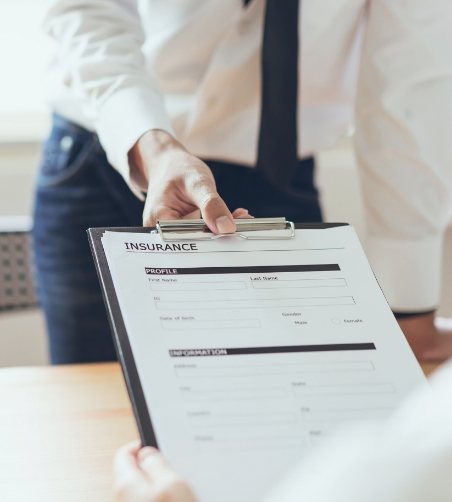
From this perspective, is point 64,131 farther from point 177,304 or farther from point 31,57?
point 31,57

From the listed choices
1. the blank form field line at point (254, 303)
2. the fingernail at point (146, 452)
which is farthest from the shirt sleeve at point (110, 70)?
the fingernail at point (146, 452)

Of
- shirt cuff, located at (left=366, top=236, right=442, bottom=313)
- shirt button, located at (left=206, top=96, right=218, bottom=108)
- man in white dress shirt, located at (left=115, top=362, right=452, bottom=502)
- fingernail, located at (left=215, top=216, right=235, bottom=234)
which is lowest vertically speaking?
shirt cuff, located at (left=366, top=236, right=442, bottom=313)

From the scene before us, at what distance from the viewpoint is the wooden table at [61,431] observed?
826mm

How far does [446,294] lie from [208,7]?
3.91 feet

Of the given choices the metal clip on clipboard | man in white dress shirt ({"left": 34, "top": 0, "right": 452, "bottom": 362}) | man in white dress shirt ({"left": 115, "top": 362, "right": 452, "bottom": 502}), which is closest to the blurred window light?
man in white dress shirt ({"left": 34, "top": 0, "right": 452, "bottom": 362})

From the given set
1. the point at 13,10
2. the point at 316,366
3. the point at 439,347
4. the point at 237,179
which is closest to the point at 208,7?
the point at 237,179

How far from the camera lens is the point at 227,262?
2.60 feet

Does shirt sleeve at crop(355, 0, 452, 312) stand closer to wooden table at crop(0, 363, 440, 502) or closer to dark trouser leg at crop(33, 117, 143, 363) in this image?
wooden table at crop(0, 363, 440, 502)

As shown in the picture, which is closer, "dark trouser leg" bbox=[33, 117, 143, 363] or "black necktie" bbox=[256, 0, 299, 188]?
"black necktie" bbox=[256, 0, 299, 188]

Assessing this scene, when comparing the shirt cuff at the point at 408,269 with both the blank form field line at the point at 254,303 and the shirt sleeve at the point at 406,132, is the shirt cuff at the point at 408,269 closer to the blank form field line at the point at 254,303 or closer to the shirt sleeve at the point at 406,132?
the shirt sleeve at the point at 406,132

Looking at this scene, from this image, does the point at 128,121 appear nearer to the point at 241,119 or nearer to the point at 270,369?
the point at 241,119

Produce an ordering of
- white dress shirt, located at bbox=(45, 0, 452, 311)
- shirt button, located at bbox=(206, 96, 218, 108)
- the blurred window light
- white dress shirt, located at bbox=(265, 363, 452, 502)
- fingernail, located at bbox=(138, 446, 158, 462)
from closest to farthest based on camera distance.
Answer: white dress shirt, located at bbox=(265, 363, 452, 502), fingernail, located at bbox=(138, 446, 158, 462), white dress shirt, located at bbox=(45, 0, 452, 311), shirt button, located at bbox=(206, 96, 218, 108), the blurred window light

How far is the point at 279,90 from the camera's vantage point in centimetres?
120

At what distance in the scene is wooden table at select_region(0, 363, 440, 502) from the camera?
2.71 feet
